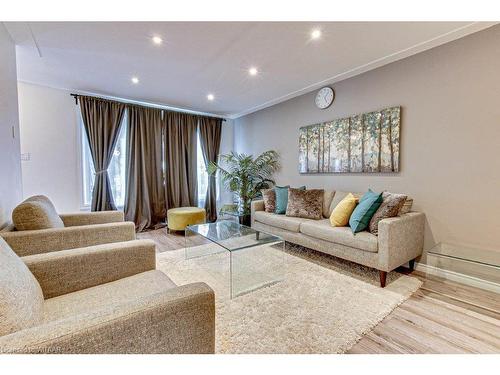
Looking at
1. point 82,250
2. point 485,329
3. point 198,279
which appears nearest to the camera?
point 82,250

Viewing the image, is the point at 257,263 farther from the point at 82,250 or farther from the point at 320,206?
the point at 82,250

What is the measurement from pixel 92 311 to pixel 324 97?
3.60 meters

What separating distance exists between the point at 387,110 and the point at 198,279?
284 cm

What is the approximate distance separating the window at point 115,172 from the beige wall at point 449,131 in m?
3.39

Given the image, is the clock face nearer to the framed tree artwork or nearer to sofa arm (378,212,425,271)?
the framed tree artwork

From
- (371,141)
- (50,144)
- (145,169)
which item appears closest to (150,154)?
(145,169)

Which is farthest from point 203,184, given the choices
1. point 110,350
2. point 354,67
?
point 110,350

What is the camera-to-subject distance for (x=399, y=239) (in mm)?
2201

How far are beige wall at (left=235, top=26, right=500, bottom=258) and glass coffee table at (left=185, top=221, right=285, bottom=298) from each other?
150cm

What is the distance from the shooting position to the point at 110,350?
29.1 inches

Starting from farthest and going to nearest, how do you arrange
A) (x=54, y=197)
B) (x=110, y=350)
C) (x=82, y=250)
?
(x=54, y=197), (x=82, y=250), (x=110, y=350)

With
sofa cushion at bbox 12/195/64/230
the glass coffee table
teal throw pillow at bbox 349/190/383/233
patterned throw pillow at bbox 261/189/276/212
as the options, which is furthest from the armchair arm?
patterned throw pillow at bbox 261/189/276/212

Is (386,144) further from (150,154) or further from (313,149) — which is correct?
(150,154)

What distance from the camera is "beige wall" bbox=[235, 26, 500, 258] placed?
2123 mm
